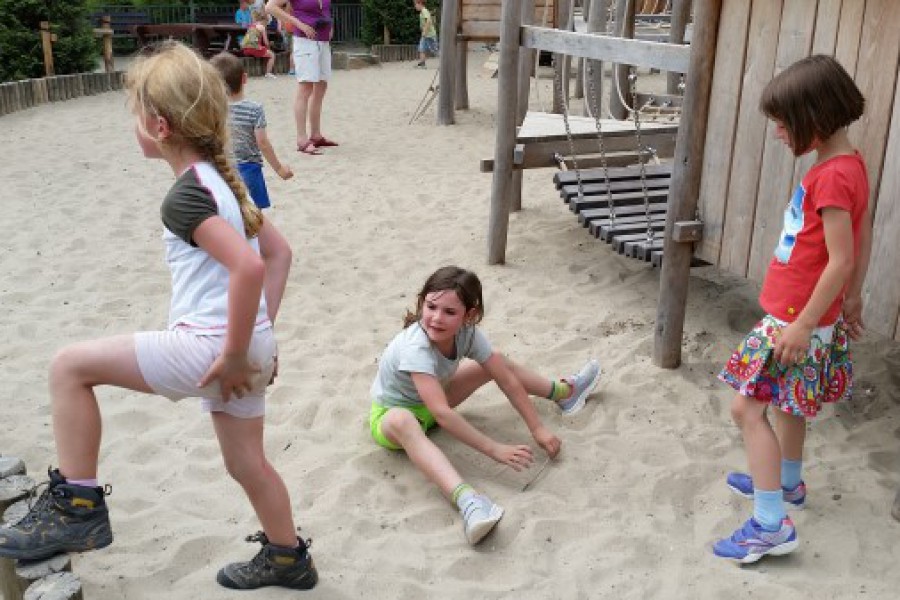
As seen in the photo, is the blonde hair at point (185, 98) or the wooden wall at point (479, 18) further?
the wooden wall at point (479, 18)

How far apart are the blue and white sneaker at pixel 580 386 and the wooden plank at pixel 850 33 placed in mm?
1445

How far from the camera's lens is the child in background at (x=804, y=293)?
8.36ft

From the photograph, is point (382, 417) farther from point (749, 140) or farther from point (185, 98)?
point (749, 140)

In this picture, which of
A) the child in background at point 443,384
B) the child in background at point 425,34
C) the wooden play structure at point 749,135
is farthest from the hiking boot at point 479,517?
the child in background at point 425,34

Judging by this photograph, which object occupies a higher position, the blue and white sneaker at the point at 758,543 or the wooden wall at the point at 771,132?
the wooden wall at the point at 771,132

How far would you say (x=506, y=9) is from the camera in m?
5.18

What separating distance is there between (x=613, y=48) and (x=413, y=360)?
6.34 feet

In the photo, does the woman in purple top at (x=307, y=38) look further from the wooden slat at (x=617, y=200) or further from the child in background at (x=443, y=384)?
the child in background at (x=443, y=384)

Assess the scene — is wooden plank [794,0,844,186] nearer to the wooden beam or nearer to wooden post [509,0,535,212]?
the wooden beam

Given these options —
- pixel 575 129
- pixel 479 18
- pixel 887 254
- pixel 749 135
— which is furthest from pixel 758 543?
pixel 479 18

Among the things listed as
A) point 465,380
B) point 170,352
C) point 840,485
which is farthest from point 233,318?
point 840,485

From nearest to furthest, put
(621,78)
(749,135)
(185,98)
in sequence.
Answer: (185,98) < (749,135) < (621,78)

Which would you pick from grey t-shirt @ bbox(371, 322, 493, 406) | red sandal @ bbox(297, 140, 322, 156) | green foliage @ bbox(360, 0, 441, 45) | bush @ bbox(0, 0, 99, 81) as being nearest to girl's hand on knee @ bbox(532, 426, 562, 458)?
grey t-shirt @ bbox(371, 322, 493, 406)

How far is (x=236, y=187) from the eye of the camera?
2.28m
